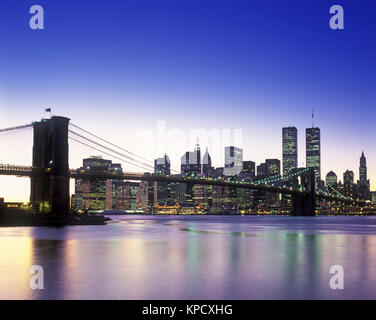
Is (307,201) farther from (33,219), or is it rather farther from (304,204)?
(33,219)

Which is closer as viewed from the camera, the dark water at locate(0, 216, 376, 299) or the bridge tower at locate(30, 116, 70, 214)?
the dark water at locate(0, 216, 376, 299)

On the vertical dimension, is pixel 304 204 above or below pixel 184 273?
below

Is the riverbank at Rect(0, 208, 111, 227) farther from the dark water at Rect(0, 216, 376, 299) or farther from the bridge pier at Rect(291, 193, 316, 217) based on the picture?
the bridge pier at Rect(291, 193, 316, 217)

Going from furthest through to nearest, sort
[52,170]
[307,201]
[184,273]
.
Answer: [307,201] < [52,170] < [184,273]

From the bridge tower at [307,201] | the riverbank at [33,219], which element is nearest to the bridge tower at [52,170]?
the riverbank at [33,219]

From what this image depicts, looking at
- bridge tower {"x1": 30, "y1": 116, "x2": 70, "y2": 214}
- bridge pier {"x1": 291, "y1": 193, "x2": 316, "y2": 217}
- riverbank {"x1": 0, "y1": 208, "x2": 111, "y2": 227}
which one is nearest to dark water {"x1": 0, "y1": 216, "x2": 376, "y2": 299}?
riverbank {"x1": 0, "y1": 208, "x2": 111, "y2": 227}

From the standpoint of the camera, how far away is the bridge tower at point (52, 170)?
6025cm

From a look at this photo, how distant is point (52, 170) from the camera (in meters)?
60.9

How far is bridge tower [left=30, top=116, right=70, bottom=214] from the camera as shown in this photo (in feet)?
198

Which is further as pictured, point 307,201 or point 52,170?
point 307,201

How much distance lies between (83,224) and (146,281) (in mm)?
52030

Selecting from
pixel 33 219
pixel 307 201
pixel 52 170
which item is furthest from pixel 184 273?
pixel 307 201

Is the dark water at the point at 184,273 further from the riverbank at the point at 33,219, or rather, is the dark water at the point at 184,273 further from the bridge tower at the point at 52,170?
the bridge tower at the point at 52,170
